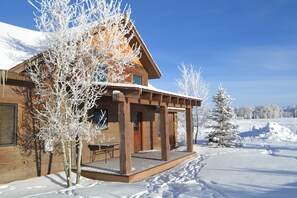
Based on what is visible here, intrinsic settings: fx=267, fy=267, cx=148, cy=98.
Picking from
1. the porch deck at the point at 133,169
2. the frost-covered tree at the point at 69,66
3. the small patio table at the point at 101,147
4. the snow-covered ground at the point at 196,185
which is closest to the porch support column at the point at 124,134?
the porch deck at the point at 133,169

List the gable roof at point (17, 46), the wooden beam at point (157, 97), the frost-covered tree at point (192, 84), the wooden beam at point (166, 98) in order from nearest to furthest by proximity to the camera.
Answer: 1. the gable roof at point (17, 46)
2. the wooden beam at point (157, 97)
3. the wooden beam at point (166, 98)
4. the frost-covered tree at point (192, 84)

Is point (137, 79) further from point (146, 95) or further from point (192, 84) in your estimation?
point (192, 84)

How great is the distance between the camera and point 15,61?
7742 mm

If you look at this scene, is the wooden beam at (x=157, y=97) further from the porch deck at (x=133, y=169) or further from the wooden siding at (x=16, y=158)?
the wooden siding at (x=16, y=158)

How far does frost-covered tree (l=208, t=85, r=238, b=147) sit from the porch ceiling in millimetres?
3899

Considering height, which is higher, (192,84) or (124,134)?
(192,84)

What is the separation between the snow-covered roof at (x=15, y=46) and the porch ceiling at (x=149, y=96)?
2780mm

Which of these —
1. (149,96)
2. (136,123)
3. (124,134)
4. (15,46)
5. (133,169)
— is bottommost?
(133,169)

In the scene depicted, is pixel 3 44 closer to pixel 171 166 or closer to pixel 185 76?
pixel 171 166

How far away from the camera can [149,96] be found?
903 centimetres

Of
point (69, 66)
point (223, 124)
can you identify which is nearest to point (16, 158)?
point (69, 66)

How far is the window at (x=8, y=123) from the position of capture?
7.43 metres

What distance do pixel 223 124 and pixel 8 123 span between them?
1262 cm

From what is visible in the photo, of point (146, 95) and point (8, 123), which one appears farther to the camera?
point (146, 95)
